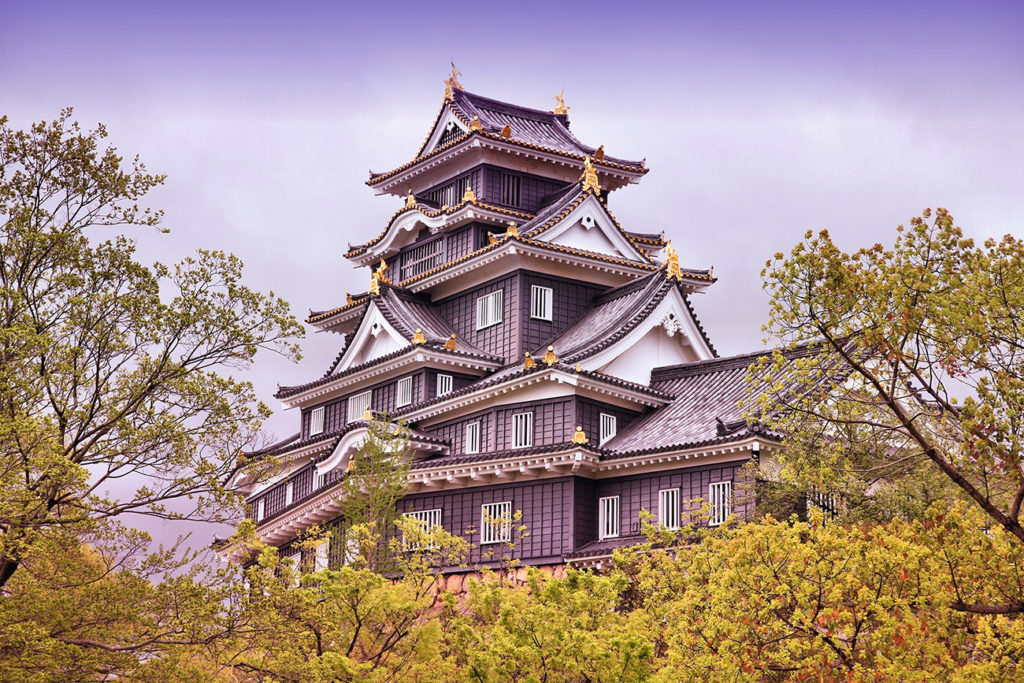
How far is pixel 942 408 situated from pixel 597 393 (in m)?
19.1

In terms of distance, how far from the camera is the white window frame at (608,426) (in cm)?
3712

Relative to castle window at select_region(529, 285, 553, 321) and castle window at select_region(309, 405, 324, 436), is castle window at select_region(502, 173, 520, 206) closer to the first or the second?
castle window at select_region(529, 285, 553, 321)

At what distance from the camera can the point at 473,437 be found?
3900 centimetres

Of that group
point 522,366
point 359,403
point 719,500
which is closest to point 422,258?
point 359,403

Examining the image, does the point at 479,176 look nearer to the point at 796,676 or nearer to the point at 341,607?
the point at 341,607

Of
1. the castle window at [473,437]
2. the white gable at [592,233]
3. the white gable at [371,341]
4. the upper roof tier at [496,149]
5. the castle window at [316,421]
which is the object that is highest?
the upper roof tier at [496,149]

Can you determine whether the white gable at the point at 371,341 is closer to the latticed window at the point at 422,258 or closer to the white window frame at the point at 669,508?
the latticed window at the point at 422,258

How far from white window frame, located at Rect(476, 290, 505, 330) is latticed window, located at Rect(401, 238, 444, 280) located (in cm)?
355

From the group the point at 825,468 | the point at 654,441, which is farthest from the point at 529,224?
the point at 825,468

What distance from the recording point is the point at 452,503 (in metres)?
37.8

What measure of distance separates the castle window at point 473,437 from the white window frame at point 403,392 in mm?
3630

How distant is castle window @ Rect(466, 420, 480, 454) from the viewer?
127ft

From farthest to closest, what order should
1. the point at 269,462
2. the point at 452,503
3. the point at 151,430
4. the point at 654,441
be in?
the point at 452,503 < the point at 654,441 < the point at 269,462 < the point at 151,430

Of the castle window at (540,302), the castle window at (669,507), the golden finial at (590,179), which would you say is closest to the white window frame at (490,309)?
the castle window at (540,302)
